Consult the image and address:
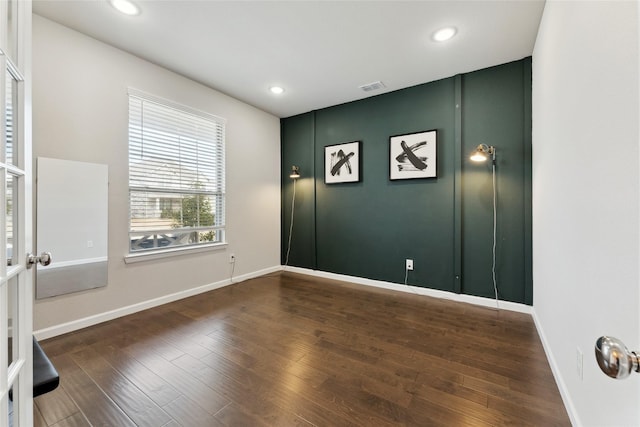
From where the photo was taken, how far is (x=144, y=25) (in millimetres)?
2404

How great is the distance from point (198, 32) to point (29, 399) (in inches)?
111

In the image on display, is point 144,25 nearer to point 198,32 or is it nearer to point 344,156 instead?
point 198,32

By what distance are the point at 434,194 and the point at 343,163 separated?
1422 millimetres

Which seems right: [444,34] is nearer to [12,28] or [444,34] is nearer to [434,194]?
[434,194]

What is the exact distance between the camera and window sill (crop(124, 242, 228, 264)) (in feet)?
9.40

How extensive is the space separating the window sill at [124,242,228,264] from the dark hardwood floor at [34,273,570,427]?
0.58 meters

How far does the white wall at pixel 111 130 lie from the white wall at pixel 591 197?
3586 millimetres

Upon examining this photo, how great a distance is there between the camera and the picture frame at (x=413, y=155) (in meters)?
3.39

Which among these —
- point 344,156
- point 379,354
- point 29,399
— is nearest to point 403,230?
point 344,156

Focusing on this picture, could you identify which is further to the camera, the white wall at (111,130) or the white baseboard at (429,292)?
the white baseboard at (429,292)

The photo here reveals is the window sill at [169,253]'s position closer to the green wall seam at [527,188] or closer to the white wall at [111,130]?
the white wall at [111,130]

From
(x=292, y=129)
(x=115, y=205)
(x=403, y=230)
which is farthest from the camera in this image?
(x=292, y=129)

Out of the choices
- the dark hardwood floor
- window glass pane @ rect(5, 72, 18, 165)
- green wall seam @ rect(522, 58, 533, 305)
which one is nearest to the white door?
window glass pane @ rect(5, 72, 18, 165)

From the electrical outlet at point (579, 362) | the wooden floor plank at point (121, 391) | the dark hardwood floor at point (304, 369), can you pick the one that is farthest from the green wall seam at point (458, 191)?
the wooden floor plank at point (121, 391)
